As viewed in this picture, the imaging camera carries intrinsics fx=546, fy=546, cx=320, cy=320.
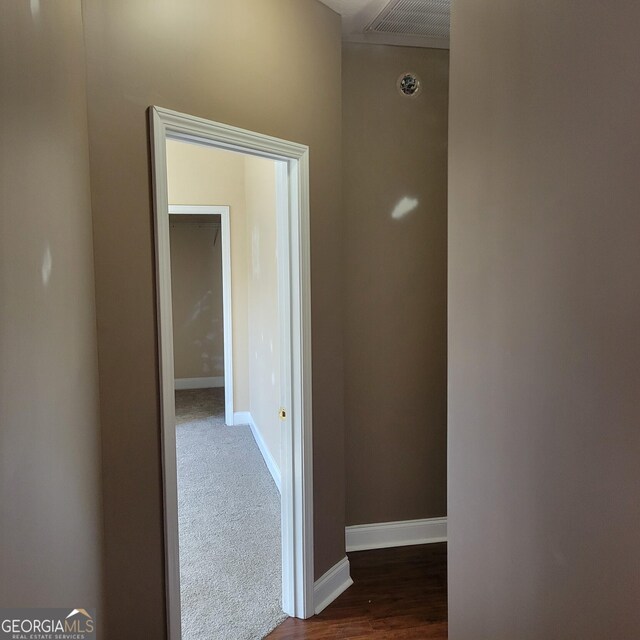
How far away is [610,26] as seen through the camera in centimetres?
95

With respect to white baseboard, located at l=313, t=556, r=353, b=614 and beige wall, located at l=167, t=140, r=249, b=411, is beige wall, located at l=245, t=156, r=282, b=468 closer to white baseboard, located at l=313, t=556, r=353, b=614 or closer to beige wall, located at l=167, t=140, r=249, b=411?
beige wall, located at l=167, t=140, r=249, b=411

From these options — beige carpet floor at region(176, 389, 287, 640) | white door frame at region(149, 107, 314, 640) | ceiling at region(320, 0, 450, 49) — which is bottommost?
beige carpet floor at region(176, 389, 287, 640)

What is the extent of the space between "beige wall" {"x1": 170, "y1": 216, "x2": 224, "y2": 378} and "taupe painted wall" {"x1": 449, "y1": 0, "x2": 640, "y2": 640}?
6318 millimetres

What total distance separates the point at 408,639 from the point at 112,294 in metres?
1.92

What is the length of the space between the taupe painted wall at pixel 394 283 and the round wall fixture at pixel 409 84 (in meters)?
0.03

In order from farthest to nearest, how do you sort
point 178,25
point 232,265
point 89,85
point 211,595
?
point 232,265 < point 211,595 < point 178,25 < point 89,85

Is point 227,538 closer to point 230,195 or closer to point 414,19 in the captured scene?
point 414,19

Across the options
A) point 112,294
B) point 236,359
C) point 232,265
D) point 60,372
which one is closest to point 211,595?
point 112,294

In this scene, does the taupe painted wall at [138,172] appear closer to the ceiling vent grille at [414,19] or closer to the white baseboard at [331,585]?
the ceiling vent grille at [414,19]

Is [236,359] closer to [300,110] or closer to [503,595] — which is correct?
[300,110]

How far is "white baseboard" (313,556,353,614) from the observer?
8.47 feet

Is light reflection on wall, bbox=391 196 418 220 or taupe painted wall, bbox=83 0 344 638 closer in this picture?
taupe painted wall, bbox=83 0 344 638

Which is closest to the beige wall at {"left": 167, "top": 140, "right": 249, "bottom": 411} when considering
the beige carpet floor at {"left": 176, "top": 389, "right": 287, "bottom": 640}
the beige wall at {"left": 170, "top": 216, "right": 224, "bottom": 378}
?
the beige carpet floor at {"left": 176, "top": 389, "right": 287, "bottom": 640}

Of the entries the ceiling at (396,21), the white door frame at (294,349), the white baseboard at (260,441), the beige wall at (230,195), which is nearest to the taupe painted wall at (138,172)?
the white door frame at (294,349)
